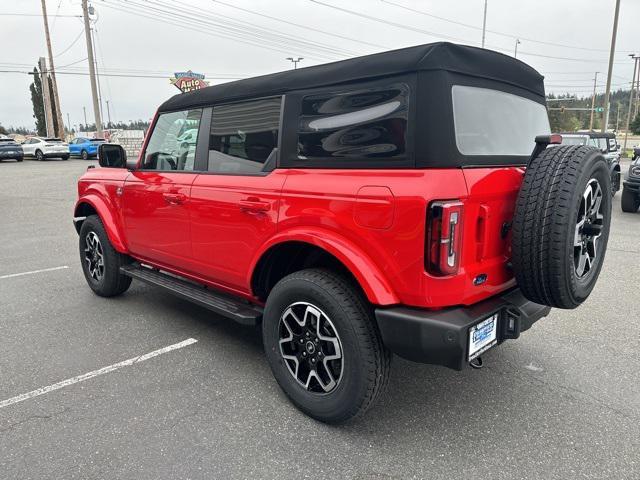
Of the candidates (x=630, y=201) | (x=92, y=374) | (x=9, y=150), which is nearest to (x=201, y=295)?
(x=92, y=374)

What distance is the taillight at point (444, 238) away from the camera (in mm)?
2146

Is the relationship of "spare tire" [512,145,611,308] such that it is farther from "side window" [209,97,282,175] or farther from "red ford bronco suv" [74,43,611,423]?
"side window" [209,97,282,175]

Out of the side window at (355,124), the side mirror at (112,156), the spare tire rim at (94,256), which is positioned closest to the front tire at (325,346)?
the side window at (355,124)

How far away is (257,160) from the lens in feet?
10.2

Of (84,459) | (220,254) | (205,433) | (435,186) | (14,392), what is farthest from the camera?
(220,254)

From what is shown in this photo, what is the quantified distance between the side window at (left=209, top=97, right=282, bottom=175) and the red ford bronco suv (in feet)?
0.04

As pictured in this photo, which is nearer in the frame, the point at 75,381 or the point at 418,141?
the point at 418,141

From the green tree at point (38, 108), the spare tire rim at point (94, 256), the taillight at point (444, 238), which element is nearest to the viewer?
the taillight at point (444, 238)

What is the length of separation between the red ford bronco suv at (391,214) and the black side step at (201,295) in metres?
0.02

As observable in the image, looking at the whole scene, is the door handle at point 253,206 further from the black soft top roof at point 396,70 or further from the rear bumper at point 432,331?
the rear bumper at point 432,331

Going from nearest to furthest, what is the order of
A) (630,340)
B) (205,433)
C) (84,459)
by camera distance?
(84,459) → (205,433) → (630,340)

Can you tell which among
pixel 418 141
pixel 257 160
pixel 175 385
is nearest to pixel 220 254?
pixel 257 160

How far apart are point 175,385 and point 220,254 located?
0.91 m

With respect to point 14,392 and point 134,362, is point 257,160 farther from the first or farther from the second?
point 14,392
